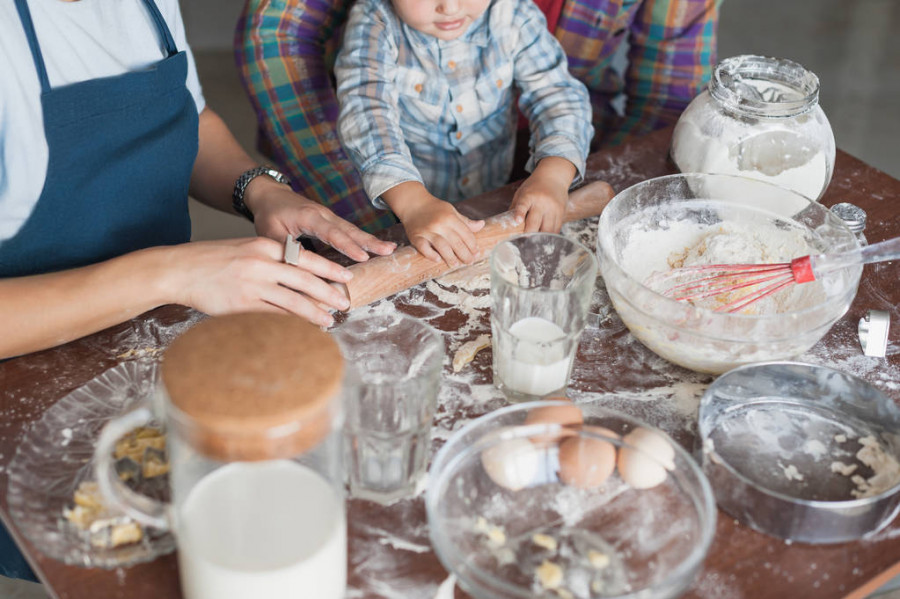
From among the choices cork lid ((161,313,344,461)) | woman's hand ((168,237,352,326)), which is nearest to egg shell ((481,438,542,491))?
cork lid ((161,313,344,461))

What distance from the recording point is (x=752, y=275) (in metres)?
1.14

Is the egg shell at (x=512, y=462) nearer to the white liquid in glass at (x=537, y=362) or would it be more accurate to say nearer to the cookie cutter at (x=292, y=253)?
the white liquid in glass at (x=537, y=362)

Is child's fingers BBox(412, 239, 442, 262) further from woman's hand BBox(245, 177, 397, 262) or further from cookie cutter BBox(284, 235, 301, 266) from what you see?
cookie cutter BBox(284, 235, 301, 266)

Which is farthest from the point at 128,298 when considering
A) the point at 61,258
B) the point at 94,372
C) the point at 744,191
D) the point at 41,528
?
the point at 744,191

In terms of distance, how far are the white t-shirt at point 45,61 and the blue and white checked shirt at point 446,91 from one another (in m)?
0.38

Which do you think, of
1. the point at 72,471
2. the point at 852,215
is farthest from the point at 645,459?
the point at 852,215

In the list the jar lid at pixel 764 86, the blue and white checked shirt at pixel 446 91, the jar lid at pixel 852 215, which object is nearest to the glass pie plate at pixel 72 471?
the blue and white checked shirt at pixel 446 91

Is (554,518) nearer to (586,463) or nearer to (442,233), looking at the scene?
(586,463)

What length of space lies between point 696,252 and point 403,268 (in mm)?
417

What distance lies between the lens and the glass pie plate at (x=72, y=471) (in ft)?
2.75

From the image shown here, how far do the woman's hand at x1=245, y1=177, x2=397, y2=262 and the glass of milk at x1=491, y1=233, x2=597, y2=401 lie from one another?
23 cm

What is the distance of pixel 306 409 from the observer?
696 millimetres

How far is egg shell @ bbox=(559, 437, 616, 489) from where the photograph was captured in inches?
35.9

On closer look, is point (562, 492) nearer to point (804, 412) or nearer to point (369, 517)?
point (369, 517)
